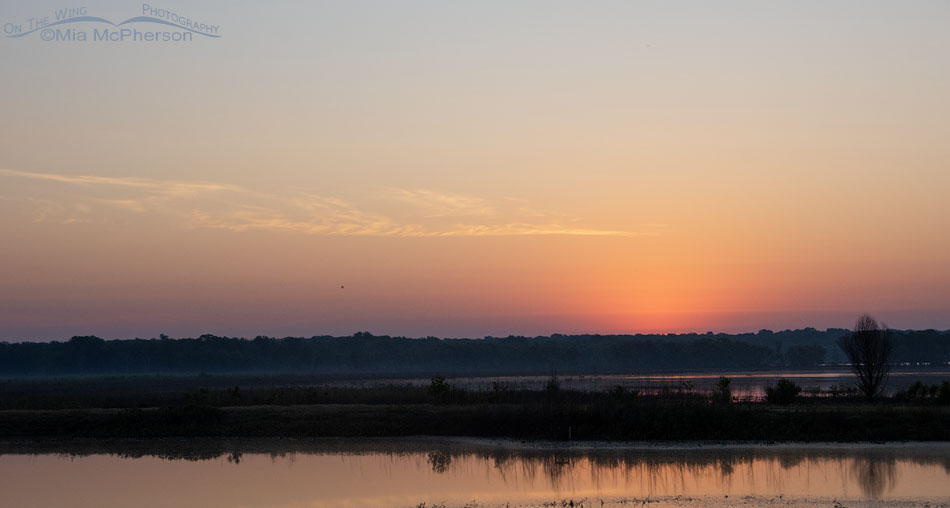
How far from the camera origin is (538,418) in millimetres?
39781

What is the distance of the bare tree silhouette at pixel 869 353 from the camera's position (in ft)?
163


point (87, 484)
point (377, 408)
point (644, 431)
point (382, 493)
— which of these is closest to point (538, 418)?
point (644, 431)

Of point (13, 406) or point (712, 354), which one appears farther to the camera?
point (712, 354)

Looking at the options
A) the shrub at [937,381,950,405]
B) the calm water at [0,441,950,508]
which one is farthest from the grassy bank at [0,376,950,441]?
the calm water at [0,441,950,508]

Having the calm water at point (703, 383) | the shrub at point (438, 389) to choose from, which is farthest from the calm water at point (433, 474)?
the calm water at point (703, 383)

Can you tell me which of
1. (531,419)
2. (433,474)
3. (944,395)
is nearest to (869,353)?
(944,395)

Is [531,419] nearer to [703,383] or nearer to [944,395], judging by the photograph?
[944,395]

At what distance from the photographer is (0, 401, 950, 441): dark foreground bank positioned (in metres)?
37.1

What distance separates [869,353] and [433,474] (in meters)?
30.5

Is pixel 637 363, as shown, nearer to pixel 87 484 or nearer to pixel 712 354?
pixel 712 354

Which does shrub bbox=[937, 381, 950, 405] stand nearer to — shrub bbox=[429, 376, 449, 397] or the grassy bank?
the grassy bank

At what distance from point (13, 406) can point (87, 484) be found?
84.9ft

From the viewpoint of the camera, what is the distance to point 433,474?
29297 mm

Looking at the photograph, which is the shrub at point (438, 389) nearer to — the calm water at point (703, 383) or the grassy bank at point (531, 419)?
the grassy bank at point (531, 419)
